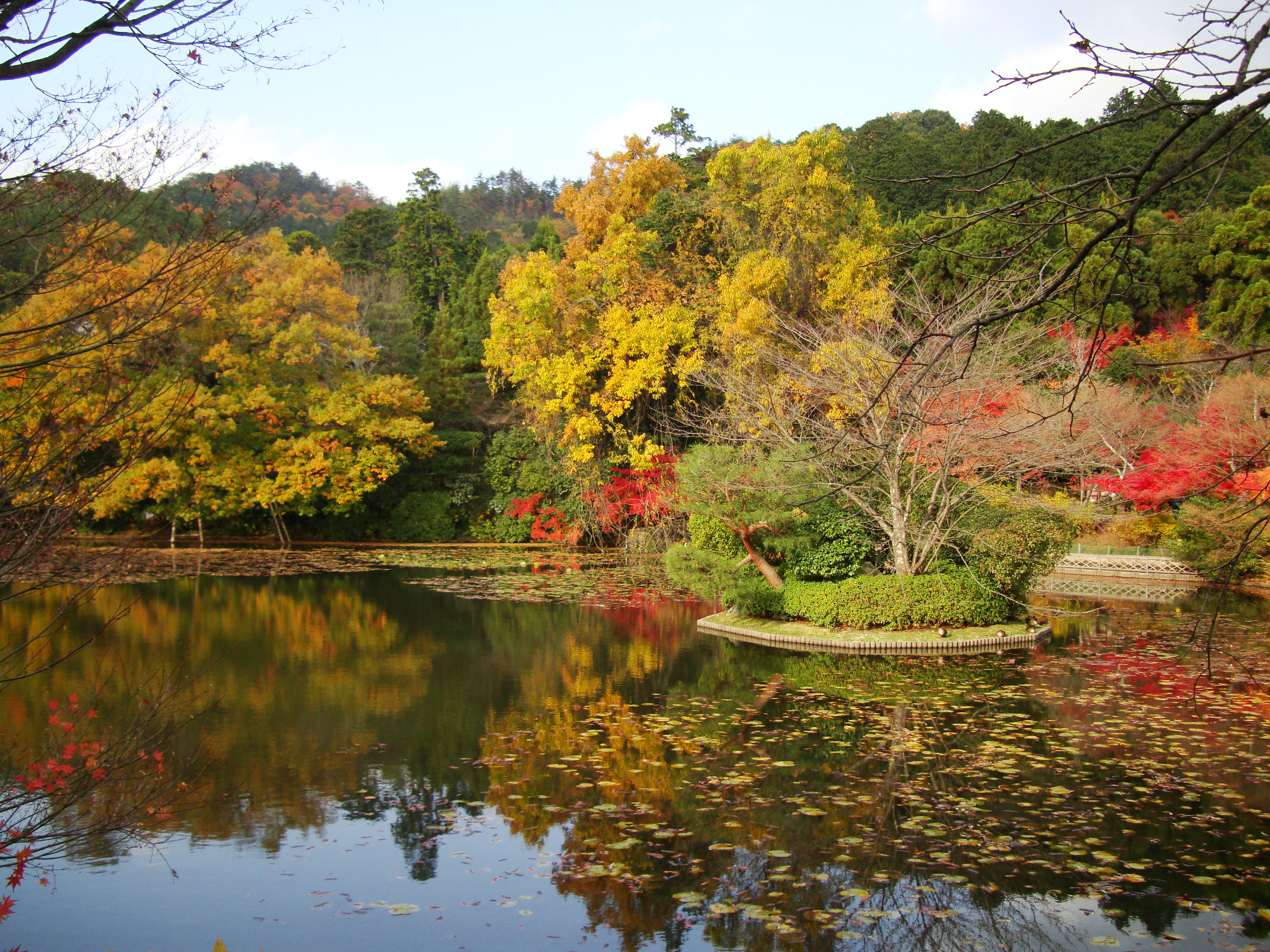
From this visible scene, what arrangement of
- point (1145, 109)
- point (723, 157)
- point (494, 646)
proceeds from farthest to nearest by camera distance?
point (723, 157)
point (494, 646)
point (1145, 109)

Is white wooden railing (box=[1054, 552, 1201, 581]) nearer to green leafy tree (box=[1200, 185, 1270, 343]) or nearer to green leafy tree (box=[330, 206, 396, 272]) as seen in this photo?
green leafy tree (box=[1200, 185, 1270, 343])

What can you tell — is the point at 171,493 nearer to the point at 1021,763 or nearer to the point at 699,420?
the point at 699,420

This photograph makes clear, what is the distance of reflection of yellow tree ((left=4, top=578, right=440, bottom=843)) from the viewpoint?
6.26 meters

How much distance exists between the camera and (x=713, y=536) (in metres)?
12.9

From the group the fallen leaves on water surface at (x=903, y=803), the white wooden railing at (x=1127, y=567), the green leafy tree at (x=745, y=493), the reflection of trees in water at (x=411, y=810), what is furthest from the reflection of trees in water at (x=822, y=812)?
the white wooden railing at (x=1127, y=567)

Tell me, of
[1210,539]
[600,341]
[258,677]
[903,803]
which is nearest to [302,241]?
[600,341]

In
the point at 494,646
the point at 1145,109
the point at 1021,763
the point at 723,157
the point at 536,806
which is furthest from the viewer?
the point at 723,157

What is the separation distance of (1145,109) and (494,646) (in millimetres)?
10359

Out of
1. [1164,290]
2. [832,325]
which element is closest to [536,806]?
[832,325]

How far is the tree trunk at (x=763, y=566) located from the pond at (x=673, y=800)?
1.46 meters

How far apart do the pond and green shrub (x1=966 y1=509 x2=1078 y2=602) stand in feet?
4.02

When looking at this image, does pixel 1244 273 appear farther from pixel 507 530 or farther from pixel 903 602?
pixel 507 530

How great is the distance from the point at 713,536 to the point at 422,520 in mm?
15745

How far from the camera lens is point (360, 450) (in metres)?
24.0
